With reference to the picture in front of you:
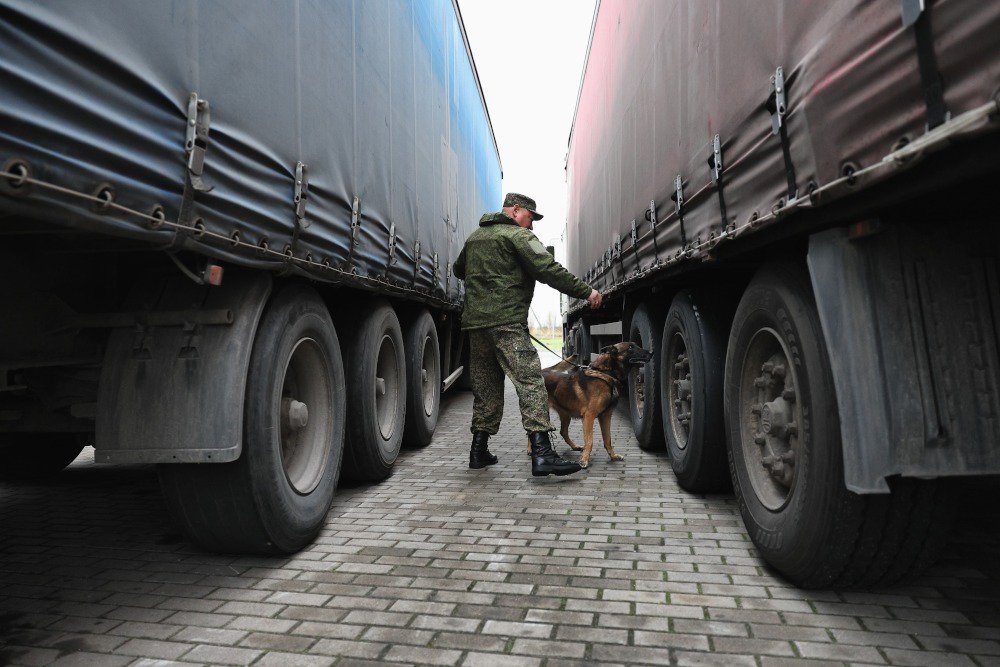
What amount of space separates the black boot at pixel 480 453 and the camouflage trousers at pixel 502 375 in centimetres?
6

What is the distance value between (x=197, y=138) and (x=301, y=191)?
86 cm

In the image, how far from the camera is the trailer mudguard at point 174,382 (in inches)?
103

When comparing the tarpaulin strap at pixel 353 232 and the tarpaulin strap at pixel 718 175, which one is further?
the tarpaulin strap at pixel 353 232

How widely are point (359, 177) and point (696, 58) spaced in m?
2.04

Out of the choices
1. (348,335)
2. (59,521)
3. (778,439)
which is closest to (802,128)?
(778,439)

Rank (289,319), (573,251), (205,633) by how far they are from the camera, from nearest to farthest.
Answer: (205,633) < (289,319) < (573,251)

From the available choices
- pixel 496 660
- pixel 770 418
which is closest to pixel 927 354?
pixel 770 418

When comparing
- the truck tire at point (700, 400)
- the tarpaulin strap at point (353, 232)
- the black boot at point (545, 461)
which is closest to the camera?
the tarpaulin strap at point (353, 232)

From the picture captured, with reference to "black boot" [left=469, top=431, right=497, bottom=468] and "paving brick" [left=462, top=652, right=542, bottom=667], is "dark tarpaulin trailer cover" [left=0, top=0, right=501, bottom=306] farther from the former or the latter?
"paving brick" [left=462, top=652, right=542, bottom=667]

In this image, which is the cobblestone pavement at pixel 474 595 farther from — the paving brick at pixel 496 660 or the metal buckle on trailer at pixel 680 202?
the metal buckle on trailer at pixel 680 202

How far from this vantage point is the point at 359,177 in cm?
394

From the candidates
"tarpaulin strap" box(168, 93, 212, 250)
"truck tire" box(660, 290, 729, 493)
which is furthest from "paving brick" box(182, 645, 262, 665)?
"truck tire" box(660, 290, 729, 493)

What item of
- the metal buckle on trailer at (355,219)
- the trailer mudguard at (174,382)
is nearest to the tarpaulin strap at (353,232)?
the metal buckle on trailer at (355,219)

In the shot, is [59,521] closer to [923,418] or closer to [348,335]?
[348,335]
